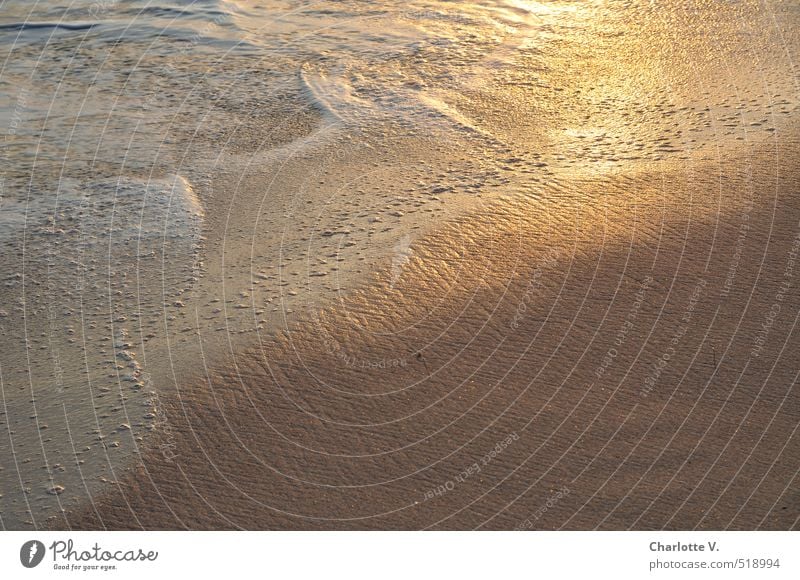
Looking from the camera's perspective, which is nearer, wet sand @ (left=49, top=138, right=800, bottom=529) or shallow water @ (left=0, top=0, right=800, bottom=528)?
wet sand @ (left=49, top=138, right=800, bottom=529)

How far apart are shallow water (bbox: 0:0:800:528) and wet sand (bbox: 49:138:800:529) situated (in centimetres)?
34

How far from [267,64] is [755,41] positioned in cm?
510

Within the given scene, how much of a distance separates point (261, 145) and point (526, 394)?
4.13 m

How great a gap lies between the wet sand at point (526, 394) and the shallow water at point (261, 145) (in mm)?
342

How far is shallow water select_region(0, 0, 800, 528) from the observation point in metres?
5.56

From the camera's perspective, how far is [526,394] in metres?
4.98

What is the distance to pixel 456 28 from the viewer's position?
414 inches

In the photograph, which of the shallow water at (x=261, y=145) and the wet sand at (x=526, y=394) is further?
the shallow water at (x=261, y=145)

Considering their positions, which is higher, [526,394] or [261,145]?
[261,145]

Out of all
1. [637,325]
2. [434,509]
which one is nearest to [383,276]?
[637,325]

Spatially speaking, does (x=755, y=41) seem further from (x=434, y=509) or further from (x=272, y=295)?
(x=434, y=509)

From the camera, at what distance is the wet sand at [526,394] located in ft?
14.3

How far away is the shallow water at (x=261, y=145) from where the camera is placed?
556cm

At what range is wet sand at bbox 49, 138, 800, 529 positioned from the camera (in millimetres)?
4352
